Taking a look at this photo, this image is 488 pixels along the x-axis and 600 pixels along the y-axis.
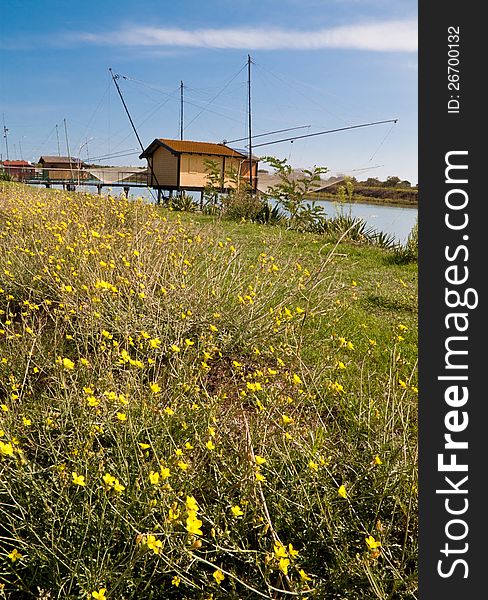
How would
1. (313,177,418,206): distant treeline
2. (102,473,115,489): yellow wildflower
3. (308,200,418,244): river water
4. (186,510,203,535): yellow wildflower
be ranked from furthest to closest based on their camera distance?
1. (313,177,418,206): distant treeline
2. (308,200,418,244): river water
3. (102,473,115,489): yellow wildflower
4. (186,510,203,535): yellow wildflower

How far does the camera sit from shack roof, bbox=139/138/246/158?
77.0 ft

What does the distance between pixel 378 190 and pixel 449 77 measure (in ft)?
61.2

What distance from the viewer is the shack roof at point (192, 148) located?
2346cm

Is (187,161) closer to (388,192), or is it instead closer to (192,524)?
(388,192)

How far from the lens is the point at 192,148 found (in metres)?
24.2

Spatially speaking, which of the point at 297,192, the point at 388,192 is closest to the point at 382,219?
the point at 297,192

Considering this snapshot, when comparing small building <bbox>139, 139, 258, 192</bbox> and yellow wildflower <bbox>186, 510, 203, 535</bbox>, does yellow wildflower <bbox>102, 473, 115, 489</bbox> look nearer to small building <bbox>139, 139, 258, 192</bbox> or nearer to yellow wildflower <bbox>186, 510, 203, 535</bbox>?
yellow wildflower <bbox>186, 510, 203, 535</bbox>

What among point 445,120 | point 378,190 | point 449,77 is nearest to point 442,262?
point 445,120

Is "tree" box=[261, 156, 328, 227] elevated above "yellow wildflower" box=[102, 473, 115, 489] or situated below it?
above

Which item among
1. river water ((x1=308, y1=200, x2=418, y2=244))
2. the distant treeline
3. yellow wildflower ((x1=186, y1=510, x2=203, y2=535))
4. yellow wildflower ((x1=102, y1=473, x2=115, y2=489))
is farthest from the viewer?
the distant treeline

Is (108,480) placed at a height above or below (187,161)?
below

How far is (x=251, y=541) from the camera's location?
1.89 metres

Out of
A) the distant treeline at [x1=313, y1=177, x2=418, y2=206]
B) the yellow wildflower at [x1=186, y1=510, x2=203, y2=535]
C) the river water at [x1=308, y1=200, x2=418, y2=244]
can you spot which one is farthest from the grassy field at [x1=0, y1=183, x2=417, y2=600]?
the distant treeline at [x1=313, y1=177, x2=418, y2=206]

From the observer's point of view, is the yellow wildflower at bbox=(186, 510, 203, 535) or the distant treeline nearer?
the yellow wildflower at bbox=(186, 510, 203, 535)
